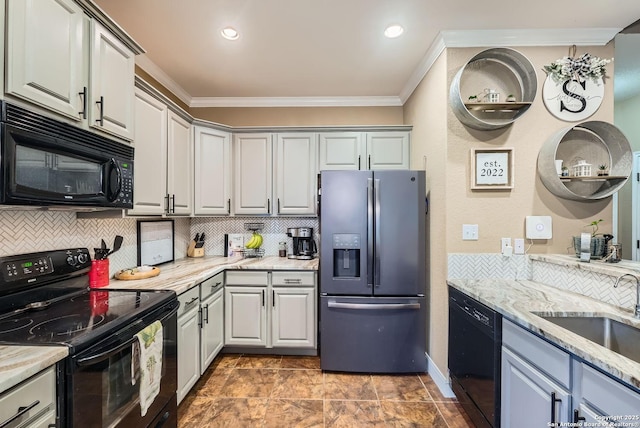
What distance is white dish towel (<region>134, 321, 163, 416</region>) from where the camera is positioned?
1392 millimetres

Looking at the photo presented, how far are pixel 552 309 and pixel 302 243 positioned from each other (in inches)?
87.4

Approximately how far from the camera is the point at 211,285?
238 centimetres

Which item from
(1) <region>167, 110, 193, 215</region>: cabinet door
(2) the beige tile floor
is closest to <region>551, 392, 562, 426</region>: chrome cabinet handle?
(2) the beige tile floor

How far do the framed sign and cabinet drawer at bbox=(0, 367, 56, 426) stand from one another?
247 centimetres

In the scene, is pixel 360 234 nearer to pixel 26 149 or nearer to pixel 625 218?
pixel 26 149

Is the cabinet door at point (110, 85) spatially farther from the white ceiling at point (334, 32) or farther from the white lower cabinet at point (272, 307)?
the white lower cabinet at point (272, 307)

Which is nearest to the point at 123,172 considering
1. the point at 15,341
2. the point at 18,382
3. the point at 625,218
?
the point at 15,341

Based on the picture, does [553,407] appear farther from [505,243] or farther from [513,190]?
[513,190]

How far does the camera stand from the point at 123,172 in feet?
5.30

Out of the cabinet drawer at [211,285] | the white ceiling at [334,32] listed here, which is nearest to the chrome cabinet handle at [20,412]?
the cabinet drawer at [211,285]

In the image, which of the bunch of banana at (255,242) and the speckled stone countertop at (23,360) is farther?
the bunch of banana at (255,242)

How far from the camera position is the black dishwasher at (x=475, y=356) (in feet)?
5.06

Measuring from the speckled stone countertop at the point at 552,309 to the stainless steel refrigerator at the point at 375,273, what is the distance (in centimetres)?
44

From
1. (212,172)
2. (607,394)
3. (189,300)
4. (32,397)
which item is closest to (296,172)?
(212,172)
